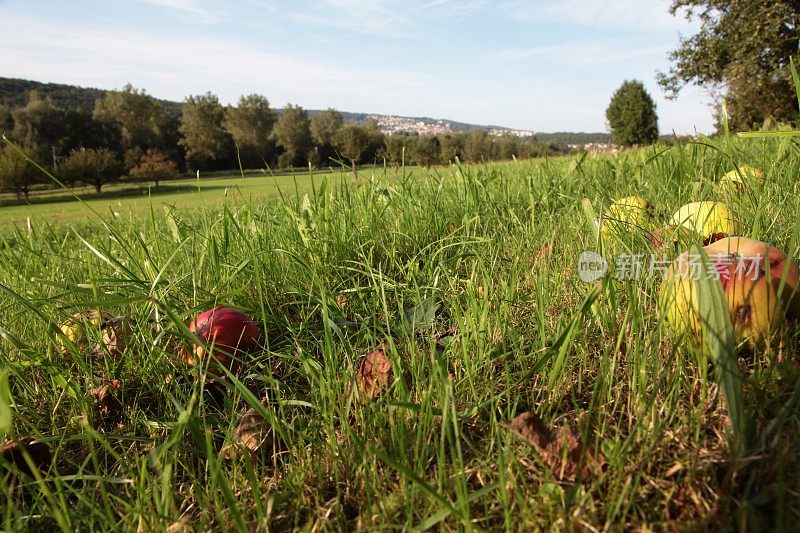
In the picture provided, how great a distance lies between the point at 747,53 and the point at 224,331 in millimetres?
23714

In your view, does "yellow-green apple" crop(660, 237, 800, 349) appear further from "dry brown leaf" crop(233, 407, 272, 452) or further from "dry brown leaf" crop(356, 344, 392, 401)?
"dry brown leaf" crop(233, 407, 272, 452)

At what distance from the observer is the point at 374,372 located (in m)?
0.99

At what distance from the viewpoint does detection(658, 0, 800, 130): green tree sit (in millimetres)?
17578

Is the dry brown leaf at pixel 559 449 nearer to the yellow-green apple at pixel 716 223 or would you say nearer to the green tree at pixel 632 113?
the yellow-green apple at pixel 716 223

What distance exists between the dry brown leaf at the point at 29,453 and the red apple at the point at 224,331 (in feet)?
1.03

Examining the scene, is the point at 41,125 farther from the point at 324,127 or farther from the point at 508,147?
the point at 508,147

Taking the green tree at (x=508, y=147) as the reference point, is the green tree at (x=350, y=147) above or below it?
below

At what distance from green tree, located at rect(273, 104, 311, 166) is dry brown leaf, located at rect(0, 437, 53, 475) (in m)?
83.3

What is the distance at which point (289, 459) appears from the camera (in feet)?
2.83

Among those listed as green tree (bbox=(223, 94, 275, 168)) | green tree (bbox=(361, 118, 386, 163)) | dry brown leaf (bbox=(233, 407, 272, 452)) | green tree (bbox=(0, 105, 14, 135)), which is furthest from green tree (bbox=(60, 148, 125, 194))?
dry brown leaf (bbox=(233, 407, 272, 452))

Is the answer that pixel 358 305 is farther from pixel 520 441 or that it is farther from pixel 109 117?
pixel 109 117

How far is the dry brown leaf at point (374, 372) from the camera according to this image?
0.97 meters

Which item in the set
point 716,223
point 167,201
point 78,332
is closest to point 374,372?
Answer: point 78,332

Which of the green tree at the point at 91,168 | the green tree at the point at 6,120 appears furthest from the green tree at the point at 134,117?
the green tree at the point at 91,168
